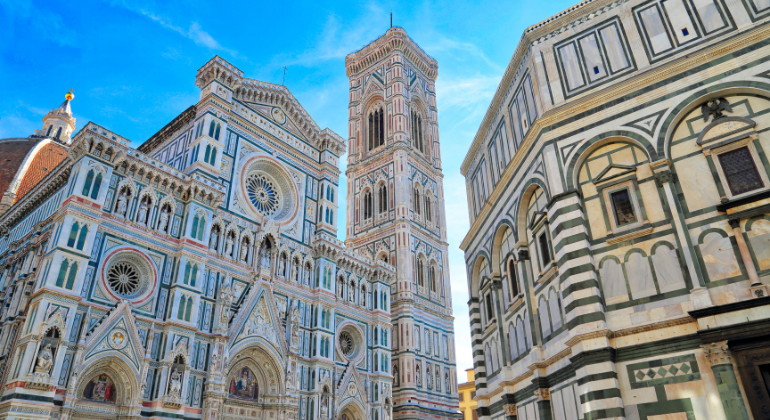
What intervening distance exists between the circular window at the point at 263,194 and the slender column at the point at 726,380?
25.2 meters

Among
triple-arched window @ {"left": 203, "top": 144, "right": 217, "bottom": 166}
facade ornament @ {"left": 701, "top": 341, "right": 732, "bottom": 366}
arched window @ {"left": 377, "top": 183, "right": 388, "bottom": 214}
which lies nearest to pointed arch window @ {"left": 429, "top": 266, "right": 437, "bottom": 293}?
arched window @ {"left": 377, "top": 183, "right": 388, "bottom": 214}

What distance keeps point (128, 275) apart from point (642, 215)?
20936 millimetres

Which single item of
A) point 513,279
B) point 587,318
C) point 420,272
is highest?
point 420,272

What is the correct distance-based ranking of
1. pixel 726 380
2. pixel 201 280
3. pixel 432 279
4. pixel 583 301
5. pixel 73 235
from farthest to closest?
pixel 432 279, pixel 201 280, pixel 73 235, pixel 583 301, pixel 726 380

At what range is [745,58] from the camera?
11.1 meters

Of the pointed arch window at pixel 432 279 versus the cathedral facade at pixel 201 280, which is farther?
the pointed arch window at pixel 432 279

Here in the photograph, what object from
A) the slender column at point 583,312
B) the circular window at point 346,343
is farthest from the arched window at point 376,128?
the slender column at point 583,312

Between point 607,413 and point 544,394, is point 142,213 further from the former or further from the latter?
point 607,413

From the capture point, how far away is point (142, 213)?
23.8 meters

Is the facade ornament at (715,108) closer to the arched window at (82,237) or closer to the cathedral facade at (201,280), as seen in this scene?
the cathedral facade at (201,280)

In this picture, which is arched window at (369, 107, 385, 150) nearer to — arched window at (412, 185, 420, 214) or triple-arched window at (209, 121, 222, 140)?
arched window at (412, 185, 420, 214)

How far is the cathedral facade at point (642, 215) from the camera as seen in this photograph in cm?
962

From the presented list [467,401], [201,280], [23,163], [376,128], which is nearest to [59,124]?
[23,163]

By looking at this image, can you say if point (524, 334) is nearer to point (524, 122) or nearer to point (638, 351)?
point (638, 351)
